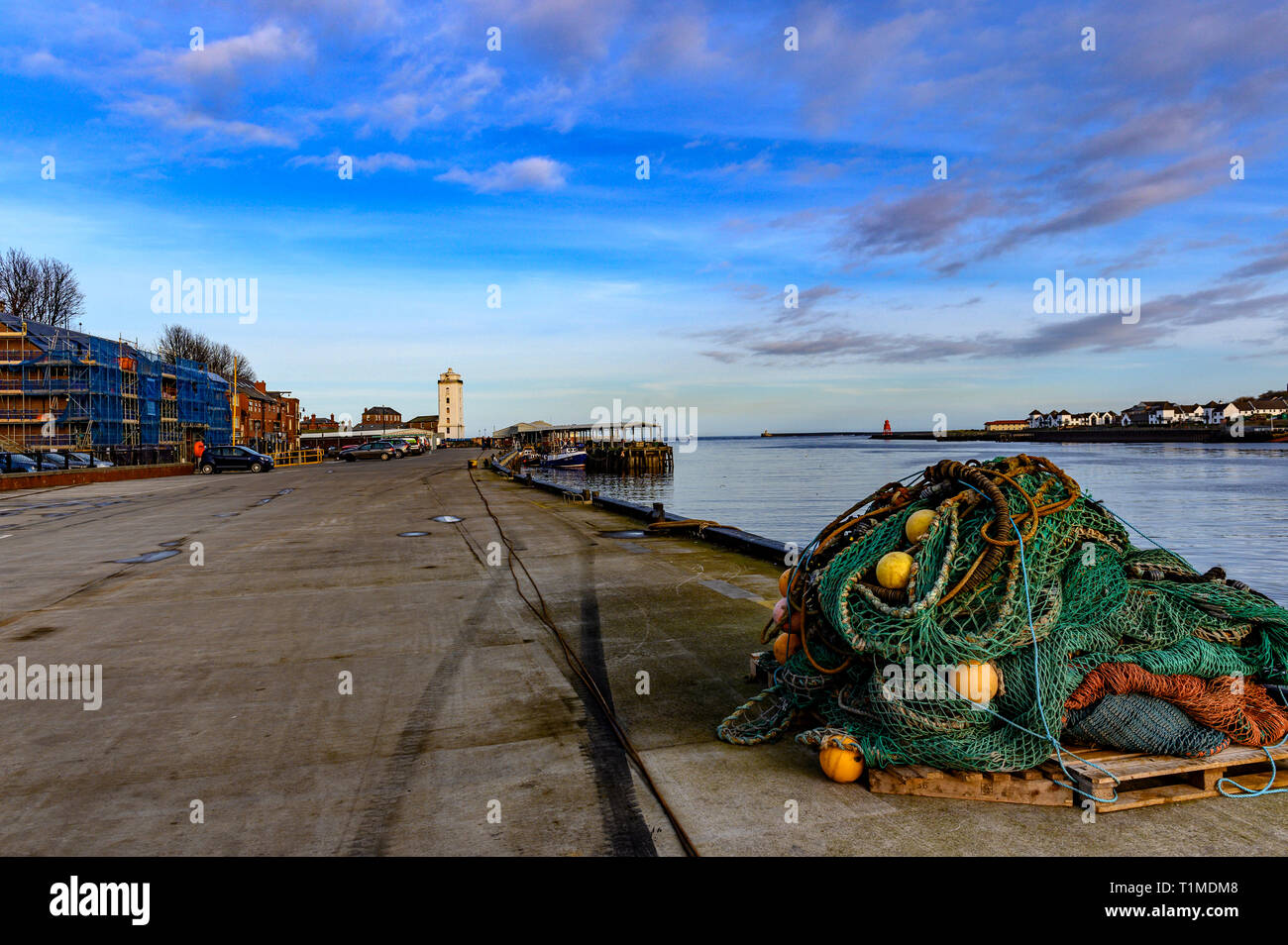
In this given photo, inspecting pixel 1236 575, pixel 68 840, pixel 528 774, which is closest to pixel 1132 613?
pixel 528 774

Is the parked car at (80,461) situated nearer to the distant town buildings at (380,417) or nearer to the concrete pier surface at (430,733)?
the concrete pier surface at (430,733)

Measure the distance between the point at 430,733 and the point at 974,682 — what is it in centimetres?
323

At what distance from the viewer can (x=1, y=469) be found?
30.7 m

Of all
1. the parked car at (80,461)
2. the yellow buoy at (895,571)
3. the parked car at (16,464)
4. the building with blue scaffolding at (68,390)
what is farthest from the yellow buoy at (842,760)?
the building with blue scaffolding at (68,390)

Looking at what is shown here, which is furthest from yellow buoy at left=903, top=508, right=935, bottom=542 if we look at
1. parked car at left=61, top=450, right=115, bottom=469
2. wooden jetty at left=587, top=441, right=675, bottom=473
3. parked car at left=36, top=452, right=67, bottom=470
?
wooden jetty at left=587, top=441, right=675, bottom=473

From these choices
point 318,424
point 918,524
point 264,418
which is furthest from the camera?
point 318,424

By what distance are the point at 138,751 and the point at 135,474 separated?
38.8 metres

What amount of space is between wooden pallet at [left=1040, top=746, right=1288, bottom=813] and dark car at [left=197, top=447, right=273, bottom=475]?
147 ft

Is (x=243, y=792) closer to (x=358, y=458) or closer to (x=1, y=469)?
(x=1, y=469)

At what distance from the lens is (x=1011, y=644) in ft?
12.8

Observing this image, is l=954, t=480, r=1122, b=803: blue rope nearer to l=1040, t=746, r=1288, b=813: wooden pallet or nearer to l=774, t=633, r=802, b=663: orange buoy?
l=1040, t=746, r=1288, b=813: wooden pallet

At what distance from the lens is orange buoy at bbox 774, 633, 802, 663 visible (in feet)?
16.0

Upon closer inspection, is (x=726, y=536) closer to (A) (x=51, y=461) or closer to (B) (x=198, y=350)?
(A) (x=51, y=461)

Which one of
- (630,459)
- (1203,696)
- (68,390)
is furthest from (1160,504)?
(68,390)
